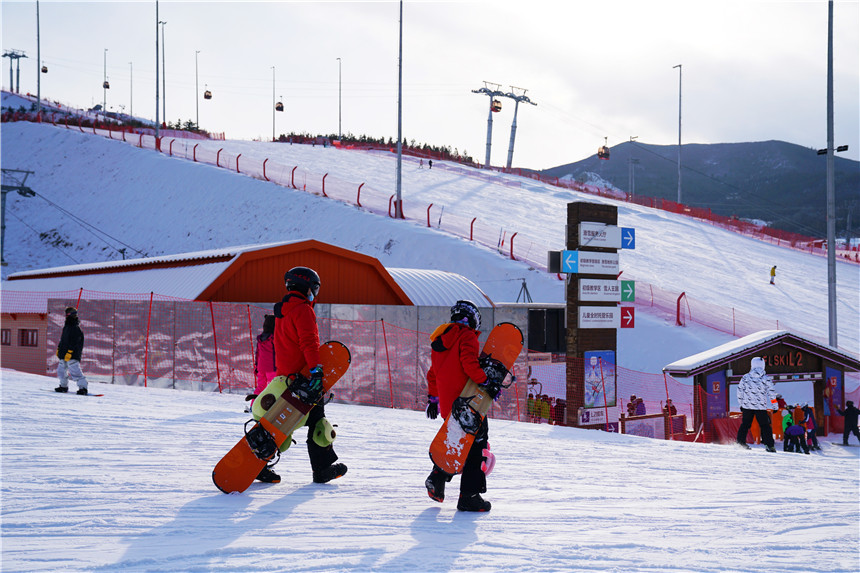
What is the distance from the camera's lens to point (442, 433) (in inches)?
238

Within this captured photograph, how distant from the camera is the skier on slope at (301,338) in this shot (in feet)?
20.1

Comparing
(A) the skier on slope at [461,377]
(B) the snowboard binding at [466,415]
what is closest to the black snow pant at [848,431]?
(A) the skier on slope at [461,377]

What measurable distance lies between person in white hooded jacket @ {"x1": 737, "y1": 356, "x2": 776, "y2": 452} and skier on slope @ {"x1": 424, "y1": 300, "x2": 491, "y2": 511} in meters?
8.32

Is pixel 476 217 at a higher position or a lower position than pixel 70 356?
higher

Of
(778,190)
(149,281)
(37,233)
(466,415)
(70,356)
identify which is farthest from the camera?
(778,190)

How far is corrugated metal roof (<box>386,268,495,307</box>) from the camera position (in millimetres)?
22656

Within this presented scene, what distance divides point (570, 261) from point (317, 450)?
928cm

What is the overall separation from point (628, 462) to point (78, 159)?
57.8 metres

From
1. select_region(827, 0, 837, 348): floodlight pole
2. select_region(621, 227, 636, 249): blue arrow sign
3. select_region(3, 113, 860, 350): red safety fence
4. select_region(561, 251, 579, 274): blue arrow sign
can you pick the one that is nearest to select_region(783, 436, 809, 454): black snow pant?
select_region(621, 227, 636, 249): blue arrow sign

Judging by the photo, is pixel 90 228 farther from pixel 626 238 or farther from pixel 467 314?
pixel 467 314

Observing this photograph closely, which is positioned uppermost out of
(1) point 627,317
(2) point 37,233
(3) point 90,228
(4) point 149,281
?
(3) point 90,228

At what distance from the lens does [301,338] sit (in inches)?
241

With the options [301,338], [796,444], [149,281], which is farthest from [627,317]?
[149,281]

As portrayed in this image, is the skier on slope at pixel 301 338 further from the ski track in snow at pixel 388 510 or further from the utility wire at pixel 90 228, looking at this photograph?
the utility wire at pixel 90 228
